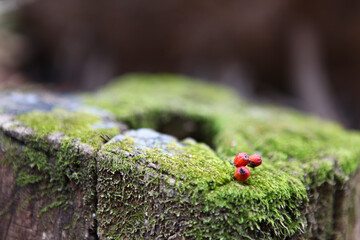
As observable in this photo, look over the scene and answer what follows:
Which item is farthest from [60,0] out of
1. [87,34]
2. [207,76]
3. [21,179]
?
[21,179]

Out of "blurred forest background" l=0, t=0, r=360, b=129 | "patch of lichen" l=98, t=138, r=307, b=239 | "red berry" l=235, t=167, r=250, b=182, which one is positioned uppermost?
"blurred forest background" l=0, t=0, r=360, b=129

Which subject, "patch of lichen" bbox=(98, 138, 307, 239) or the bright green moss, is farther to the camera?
the bright green moss

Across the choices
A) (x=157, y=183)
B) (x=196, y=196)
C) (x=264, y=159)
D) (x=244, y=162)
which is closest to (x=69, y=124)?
(x=157, y=183)

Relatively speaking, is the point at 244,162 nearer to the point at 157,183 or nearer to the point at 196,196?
the point at 196,196

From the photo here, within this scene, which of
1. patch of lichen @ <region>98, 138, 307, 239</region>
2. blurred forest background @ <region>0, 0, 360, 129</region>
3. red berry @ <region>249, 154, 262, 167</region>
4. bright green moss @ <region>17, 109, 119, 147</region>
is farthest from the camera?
blurred forest background @ <region>0, 0, 360, 129</region>

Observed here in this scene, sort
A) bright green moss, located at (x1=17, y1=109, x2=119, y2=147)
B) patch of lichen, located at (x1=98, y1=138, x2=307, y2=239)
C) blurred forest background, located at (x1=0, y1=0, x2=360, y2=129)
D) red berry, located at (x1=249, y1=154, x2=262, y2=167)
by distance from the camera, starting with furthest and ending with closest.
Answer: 1. blurred forest background, located at (x1=0, y1=0, x2=360, y2=129)
2. bright green moss, located at (x1=17, y1=109, x2=119, y2=147)
3. red berry, located at (x1=249, y1=154, x2=262, y2=167)
4. patch of lichen, located at (x1=98, y1=138, x2=307, y2=239)

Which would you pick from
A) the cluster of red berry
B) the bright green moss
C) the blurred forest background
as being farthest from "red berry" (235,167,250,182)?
the blurred forest background

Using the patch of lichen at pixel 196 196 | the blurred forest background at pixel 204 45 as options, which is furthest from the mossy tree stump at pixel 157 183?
the blurred forest background at pixel 204 45

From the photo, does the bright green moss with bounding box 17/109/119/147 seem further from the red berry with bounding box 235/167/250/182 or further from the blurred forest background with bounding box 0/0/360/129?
the blurred forest background with bounding box 0/0/360/129
